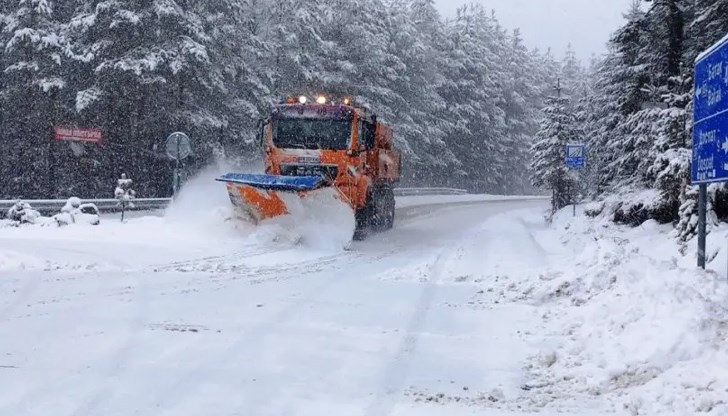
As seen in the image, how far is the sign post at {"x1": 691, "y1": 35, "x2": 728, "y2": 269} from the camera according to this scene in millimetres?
7125

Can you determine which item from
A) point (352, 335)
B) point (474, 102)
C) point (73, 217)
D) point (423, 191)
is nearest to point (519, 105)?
point (474, 102)

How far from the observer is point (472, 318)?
8273 mm

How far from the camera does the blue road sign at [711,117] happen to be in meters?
7.12

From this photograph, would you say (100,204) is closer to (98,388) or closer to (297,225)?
(297,225)

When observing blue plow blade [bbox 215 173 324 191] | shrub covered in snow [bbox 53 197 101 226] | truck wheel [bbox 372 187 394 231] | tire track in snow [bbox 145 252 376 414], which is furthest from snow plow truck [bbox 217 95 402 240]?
tire track in snow [bbox 145 252 376 414]

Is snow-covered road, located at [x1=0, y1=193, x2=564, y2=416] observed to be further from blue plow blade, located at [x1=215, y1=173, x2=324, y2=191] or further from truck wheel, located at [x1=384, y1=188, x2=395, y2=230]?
truck wheel, located at [x1=384, y1=188, x2=395, y2=230]

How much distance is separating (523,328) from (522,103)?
2427 inches

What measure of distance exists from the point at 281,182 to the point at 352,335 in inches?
335

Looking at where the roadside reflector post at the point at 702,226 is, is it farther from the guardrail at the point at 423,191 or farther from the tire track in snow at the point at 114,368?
the guardrail at the point at 423,191

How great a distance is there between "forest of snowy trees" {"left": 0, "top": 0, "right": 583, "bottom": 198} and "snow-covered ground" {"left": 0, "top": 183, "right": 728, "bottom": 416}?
1502 centimetres

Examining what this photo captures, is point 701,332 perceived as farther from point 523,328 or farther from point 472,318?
point 472,318

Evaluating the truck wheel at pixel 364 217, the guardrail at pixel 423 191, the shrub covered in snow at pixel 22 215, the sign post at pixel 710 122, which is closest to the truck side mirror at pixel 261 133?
the truck wheel at pixel 364 217

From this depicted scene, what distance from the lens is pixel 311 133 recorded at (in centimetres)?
1731

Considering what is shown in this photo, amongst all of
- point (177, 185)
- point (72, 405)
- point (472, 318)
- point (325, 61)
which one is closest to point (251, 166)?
point (325, 61)
